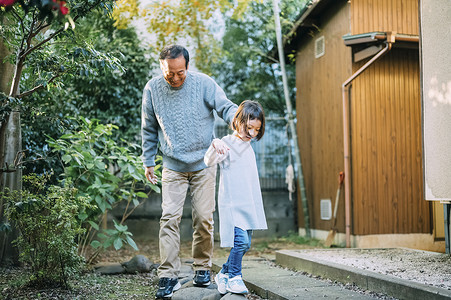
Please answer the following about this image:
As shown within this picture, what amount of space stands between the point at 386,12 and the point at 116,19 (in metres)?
4.50

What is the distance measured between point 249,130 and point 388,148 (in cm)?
433

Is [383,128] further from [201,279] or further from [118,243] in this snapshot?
[201,279]

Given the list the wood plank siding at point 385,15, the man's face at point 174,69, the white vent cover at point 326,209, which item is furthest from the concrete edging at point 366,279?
the wood plank siding at point 385,15

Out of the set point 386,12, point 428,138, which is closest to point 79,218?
point 428,138

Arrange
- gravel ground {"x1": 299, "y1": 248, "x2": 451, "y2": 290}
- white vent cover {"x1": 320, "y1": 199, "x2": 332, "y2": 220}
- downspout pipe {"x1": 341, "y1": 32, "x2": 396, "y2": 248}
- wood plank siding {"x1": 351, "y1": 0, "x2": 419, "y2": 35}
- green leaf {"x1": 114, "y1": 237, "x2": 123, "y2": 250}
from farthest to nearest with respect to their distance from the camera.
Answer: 1. white vent cover {"x1": 320, "y1": 199, "x2": 332, "y2": 220}
2. wood plank siding {"x1": 351, "y1": 0, "x2": 419, "y2": 35}
3. downspout pipe {"x1": 341, "y1": 32, "x2": 396, "y2": 248}
4. green leaf {"x1": 114, "y1": 237, "x2": 123, "y2": 250}
5. gravel ground {"x1": 299, "y1": 248, "x2": 451, "y2": 290}

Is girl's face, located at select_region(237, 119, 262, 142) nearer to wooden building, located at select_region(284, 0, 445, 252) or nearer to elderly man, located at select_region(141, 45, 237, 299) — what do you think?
elderly man, located at select_region(141, 45, 237, 299)

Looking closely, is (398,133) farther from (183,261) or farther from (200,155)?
(200,155)

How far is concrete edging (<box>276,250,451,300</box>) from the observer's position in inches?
126

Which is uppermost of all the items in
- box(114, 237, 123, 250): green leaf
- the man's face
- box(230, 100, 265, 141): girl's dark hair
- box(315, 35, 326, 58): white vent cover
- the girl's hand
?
box(315, 35, 326, 58): white vent cover

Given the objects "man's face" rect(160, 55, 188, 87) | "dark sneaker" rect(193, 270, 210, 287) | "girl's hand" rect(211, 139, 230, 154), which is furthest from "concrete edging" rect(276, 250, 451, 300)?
"man's face" rect(160, 55, 188, 87)

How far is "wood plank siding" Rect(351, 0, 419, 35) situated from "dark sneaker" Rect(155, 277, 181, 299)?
197 inches

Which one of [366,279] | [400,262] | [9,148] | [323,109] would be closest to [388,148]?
[323,109]

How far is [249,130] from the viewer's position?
338cm

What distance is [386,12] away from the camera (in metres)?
7.15
